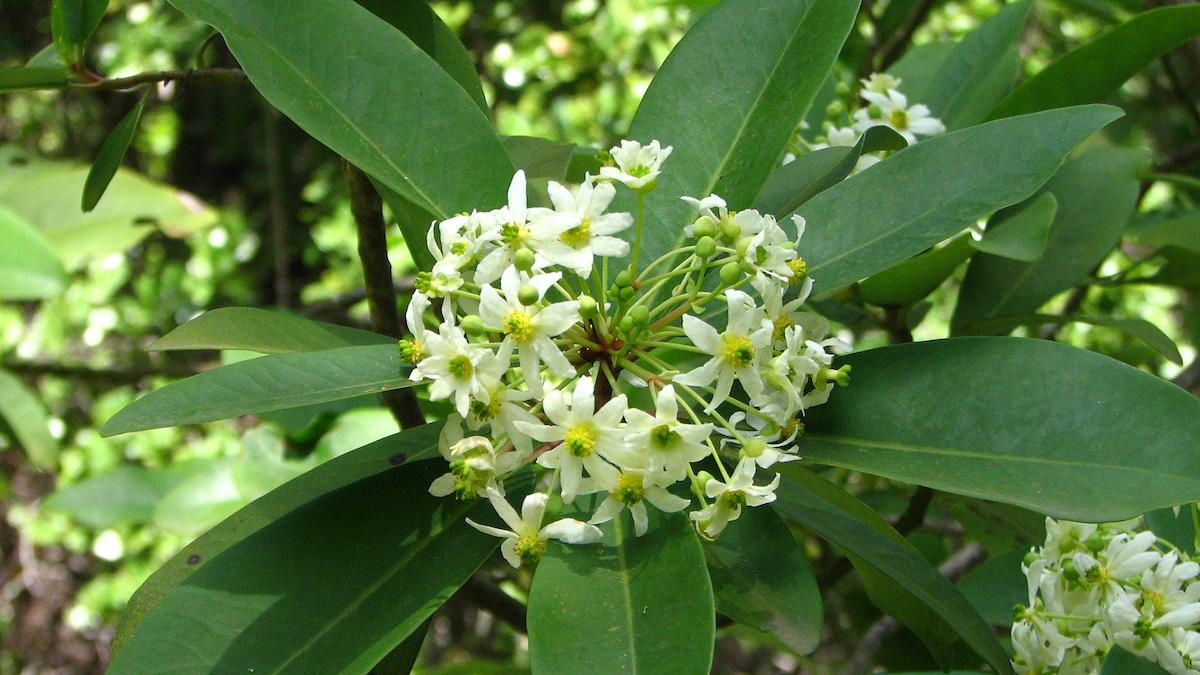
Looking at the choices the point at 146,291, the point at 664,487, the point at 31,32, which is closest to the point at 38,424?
the point at 146,291

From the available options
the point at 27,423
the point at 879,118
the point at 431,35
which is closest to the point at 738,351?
the point at 431,35

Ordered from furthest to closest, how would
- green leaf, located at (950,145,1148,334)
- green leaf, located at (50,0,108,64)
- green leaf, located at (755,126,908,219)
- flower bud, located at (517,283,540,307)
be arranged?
green leaf, located at (950,145,1148,334)
green leaf, located at (50,0,108,64)
green leaf, located at (755,126,908,219)
flower bud, located at (517,283,540,307)

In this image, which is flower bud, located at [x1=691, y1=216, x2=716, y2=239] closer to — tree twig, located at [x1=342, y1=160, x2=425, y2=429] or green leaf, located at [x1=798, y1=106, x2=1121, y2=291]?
green leaf, located at [x1=798, y1=106, x2=1121, y2=291]

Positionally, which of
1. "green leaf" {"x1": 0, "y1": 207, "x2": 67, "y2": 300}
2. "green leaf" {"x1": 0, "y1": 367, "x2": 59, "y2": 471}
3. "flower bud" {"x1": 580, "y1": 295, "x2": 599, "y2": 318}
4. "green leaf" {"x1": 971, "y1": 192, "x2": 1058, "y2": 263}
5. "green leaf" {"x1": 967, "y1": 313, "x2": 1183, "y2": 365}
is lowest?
"green leaf" {"x1": 0, "y1": 367, "x2": 59, "y2": 471}

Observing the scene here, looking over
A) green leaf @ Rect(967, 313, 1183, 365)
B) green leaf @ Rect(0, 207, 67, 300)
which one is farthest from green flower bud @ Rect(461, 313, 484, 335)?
green leaf @ Rect(0, 207, 67, 300)

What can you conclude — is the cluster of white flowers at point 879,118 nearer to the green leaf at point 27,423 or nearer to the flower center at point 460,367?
the flower center at point 460,367

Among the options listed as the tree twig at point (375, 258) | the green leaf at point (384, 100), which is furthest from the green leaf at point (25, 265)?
the green leaf at point (384, 100)

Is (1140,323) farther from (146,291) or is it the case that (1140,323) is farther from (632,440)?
(146,291)
